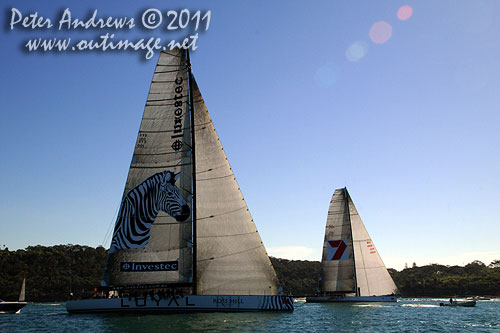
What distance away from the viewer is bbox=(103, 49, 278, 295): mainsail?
31.4 m

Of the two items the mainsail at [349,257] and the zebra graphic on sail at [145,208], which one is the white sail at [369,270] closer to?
the mainsail at [349,257]

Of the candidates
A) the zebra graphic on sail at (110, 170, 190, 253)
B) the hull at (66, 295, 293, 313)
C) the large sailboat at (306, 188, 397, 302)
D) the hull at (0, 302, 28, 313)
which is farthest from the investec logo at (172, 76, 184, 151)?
→ the large sailboat at (306, 188, 397, 302)

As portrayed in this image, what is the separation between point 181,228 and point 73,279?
111 meters

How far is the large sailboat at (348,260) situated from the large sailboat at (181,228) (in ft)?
121

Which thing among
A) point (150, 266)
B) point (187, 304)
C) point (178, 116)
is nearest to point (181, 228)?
point (150, 266)

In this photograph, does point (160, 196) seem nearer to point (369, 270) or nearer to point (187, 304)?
point (187, 304)

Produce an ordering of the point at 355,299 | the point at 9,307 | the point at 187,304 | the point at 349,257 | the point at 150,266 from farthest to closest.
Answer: the point at 349,257, the point at 355,299, the point at 9,307, the point at 150,266, the point at 187,304

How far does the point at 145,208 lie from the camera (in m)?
32.9

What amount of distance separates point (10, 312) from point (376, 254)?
164ft

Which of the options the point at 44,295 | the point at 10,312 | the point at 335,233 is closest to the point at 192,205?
the point at 10,312

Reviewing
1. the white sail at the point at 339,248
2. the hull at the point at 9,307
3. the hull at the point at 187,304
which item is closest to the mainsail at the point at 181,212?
the hull at the point at 187,304

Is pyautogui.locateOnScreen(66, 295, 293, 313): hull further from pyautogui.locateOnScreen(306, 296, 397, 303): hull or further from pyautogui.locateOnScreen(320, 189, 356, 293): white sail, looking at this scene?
pyautogui.locateOnScreen(320, 189, 356, 293): white sail

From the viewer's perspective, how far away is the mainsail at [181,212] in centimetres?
3136

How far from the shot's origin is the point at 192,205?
32.8 metres
